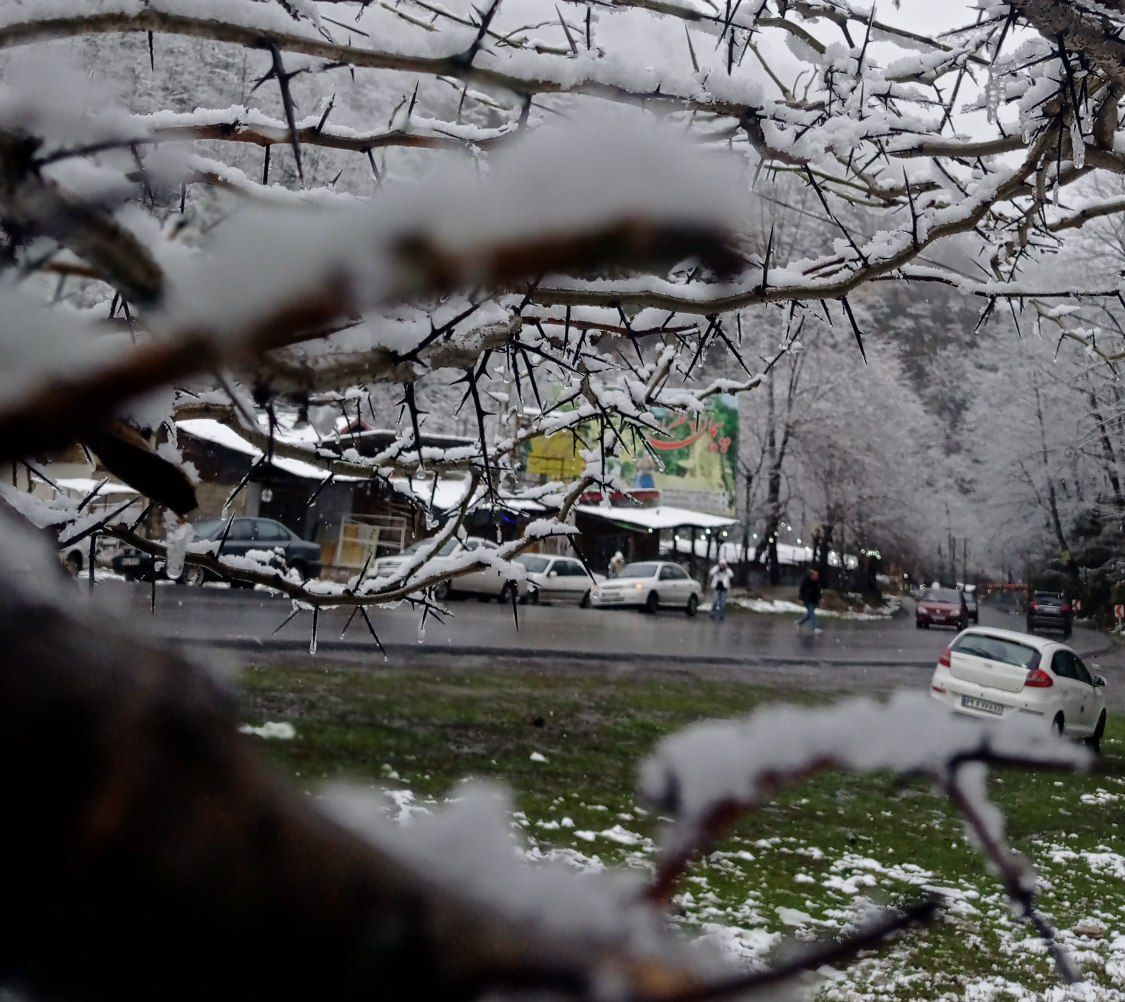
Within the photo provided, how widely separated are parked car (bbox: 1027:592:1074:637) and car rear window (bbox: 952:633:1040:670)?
Result: 2283 centimetres

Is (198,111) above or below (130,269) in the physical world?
above

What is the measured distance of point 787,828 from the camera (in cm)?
643

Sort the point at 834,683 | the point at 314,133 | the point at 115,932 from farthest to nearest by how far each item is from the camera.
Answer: the point at 834,683 < the point at 314,133 < the point at 115,932

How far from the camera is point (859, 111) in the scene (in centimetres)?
321

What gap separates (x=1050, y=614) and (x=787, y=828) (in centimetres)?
2991

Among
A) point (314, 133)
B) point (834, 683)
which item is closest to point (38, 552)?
point (314, 133)

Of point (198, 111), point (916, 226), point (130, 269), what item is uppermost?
point (198, 111)

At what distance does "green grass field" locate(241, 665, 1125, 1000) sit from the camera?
435 centimetres

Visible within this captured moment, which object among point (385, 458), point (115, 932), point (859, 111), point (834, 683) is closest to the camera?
point (115, 932)

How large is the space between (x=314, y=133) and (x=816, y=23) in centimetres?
278

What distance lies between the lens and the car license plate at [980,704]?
11.0m

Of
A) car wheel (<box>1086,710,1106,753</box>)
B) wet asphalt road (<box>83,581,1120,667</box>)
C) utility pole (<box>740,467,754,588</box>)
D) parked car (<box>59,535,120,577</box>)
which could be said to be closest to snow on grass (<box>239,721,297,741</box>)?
parked car (<box>59,535,120,577</box>)

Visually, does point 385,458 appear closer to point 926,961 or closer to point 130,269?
point 130,269

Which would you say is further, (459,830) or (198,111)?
(198,111)
